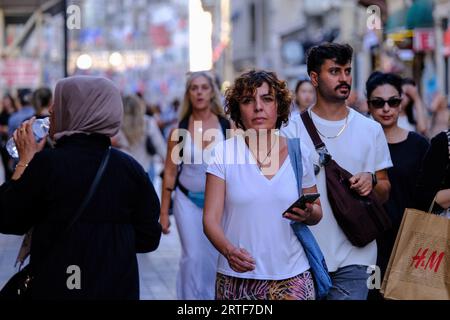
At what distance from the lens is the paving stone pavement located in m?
9.10

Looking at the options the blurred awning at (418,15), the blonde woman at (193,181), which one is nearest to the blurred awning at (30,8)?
the blurred awning at (418,15)

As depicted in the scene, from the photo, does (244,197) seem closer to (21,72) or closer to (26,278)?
(26,278)

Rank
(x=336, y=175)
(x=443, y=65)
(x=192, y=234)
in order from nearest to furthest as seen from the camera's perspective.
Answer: (x=336, y=175) → (x=192, y=234) → (x=443, y=65)

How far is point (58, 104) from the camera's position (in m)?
5.08

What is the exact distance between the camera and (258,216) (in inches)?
225

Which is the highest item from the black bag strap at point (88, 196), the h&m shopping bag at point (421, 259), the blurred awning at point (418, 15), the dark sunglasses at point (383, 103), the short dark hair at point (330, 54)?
the blurred awning at point (418, 15)

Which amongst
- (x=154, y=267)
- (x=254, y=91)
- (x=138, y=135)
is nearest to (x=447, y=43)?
(x=138, y=135)

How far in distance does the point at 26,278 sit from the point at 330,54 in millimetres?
2493

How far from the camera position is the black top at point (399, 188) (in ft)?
24.8

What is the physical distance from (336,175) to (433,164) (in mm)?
618

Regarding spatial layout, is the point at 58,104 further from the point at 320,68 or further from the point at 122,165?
the point at 320,68

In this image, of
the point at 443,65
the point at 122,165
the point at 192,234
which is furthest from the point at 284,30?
the point at 122,165

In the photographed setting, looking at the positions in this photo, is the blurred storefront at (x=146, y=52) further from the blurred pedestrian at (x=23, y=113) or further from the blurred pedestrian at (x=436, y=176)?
the blurred pedestrian at (x=436, y=176)

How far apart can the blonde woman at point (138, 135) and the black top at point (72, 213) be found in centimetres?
740
